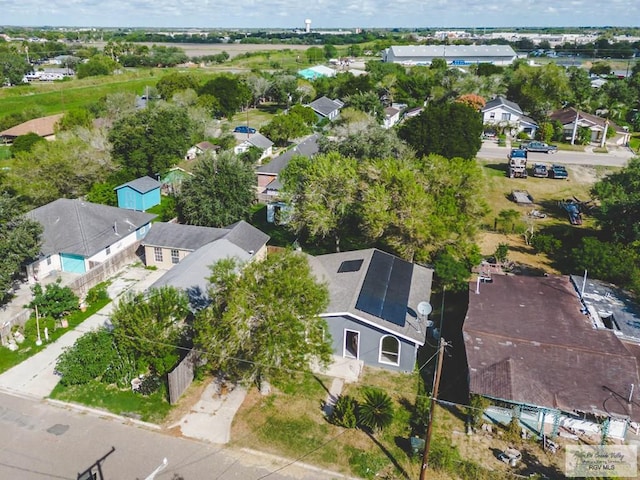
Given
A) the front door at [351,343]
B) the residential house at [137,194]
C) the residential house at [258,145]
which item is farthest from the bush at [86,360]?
the residential house at [258,145]

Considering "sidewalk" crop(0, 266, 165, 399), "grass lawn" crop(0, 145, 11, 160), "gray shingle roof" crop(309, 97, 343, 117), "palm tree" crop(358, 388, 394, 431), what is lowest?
"sidewalk" crop(0, 266, 165, 399)

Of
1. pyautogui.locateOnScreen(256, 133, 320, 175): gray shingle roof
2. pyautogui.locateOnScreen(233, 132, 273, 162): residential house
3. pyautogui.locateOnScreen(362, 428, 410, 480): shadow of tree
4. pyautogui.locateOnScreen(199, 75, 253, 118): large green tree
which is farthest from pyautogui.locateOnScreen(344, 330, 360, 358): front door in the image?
pyautogui.locateOnScreen(199, 75, 253, 118): large green tree

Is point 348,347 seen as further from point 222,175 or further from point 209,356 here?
point 222,175

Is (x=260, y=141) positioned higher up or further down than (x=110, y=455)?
higher up

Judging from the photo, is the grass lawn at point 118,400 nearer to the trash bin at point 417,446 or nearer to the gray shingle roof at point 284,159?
the trash bin at point 417,446

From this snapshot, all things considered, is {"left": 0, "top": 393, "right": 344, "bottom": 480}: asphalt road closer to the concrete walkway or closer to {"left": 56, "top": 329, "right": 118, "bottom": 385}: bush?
the concrete walkway

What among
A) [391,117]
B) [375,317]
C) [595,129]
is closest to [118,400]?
[375,317]

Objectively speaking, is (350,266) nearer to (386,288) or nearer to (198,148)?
(386,288)
